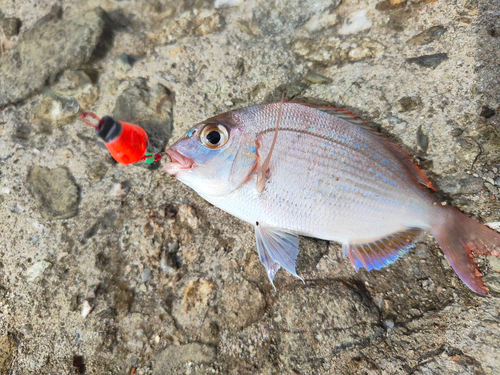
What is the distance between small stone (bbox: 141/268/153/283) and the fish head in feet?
2.50

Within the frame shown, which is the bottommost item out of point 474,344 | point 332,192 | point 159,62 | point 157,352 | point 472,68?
point 157,352

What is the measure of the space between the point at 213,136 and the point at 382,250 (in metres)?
1.35

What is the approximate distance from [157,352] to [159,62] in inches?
96.8

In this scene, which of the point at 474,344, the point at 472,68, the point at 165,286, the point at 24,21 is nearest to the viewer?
the point at 474,344

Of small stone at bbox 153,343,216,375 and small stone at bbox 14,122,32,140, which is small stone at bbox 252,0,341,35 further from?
small stone at bbox 153,343,216,375

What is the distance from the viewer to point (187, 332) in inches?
80.5

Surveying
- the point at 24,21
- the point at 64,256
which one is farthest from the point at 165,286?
the point at 24,21

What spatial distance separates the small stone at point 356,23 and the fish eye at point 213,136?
171 cm

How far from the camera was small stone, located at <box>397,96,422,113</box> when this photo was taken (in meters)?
2.44

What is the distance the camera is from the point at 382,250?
2.10 m

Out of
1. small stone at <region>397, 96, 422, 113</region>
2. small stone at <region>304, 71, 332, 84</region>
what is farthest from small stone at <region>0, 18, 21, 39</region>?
small stone at <region>397, 96, 422, 113</region>

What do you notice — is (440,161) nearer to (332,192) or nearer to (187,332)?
(332,192)

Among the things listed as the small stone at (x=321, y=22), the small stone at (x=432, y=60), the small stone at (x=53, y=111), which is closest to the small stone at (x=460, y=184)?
the small stone at (x=432, y=60)

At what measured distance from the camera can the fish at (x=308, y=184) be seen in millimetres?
1940
